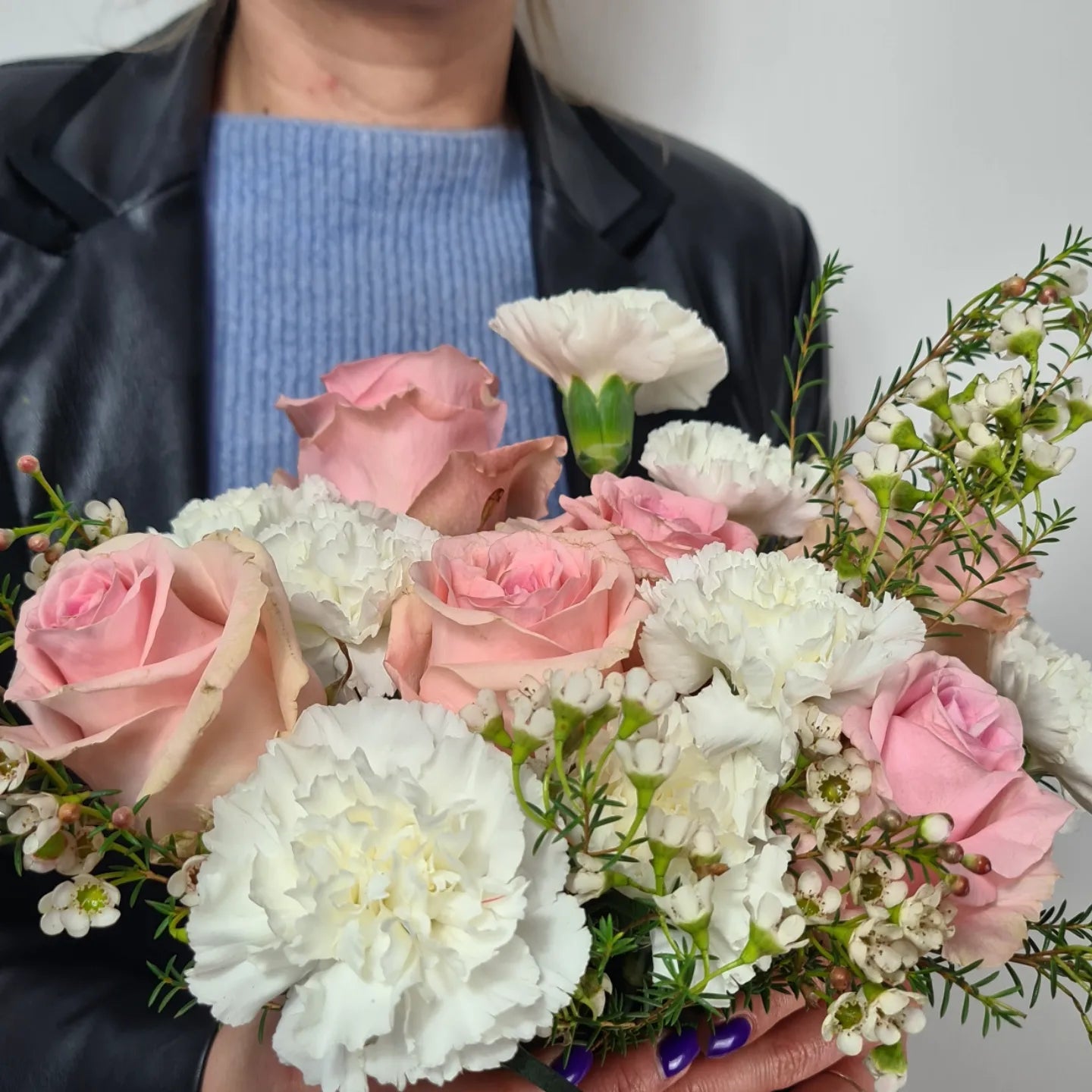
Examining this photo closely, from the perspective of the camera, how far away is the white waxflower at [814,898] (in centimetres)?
33

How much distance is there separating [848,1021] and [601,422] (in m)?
0.29

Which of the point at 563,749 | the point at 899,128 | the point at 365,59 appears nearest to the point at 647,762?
the point at 563,749

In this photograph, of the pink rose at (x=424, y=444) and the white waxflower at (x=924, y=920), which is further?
the pink rose at (x=424, y=444)

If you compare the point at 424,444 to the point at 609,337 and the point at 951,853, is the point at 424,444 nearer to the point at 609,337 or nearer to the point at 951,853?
the point at 609,337

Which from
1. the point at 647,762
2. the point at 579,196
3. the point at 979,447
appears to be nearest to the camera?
the point at 647,762

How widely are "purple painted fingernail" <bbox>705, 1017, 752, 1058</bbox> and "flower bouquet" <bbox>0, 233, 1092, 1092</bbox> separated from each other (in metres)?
0.02

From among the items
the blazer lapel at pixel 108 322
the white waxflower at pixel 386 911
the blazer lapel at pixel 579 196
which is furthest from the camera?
the blazer lapel at pixel 579 196

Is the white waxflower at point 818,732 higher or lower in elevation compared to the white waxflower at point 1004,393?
lower

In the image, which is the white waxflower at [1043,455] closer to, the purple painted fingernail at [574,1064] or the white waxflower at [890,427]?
the white waxflower at [890,427]

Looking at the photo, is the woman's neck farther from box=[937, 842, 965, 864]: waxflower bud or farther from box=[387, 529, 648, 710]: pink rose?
box=[937, 842, 965, 864]: waxflower bud

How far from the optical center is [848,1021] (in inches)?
13.3

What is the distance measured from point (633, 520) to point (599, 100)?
69 cm

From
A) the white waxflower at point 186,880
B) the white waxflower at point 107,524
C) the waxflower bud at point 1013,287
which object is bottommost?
the white waxflower at point 186,880

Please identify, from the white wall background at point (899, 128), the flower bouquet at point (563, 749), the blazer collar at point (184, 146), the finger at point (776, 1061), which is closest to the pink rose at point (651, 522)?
the flower bouquet at point (563, 749)
